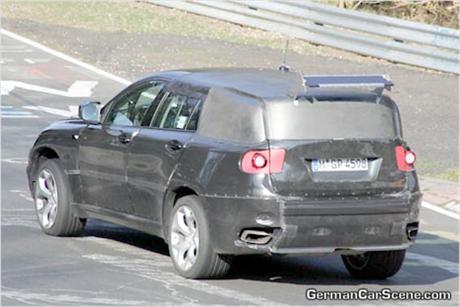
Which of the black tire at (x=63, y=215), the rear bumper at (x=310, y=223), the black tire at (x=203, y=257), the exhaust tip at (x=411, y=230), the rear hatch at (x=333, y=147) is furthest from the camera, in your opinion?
the black tire at (x=63, y=215)

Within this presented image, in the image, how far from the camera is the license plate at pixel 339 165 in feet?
31.9

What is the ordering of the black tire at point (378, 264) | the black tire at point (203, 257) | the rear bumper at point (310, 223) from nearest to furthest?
the rear bumper at point (310, 223) < the black tire at point (203, 257) < the black tire at point (378, 264)

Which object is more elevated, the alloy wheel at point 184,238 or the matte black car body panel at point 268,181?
the matte black car body panel at point 268,181

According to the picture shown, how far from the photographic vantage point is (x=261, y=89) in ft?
32.9

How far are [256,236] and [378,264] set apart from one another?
1.31 meters

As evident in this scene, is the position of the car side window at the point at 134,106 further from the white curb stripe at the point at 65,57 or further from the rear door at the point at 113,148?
the white curb stripe at the point at 65,57

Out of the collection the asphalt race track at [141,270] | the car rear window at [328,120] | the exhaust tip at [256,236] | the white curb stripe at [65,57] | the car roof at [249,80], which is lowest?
the white curb stripe at [65,57]

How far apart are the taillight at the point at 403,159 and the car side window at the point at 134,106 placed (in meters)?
2.17

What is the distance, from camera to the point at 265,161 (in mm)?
9594

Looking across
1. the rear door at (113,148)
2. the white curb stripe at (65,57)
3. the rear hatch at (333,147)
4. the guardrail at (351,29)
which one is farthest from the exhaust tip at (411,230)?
the guardrail at (351,29)

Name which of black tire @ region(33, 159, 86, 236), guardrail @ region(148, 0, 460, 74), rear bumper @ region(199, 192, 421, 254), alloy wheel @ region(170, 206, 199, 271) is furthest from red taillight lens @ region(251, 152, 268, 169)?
guardrail @ region(148, 0, 460, 74)

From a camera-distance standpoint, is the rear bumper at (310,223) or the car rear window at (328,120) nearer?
the rear bumper at (310,223)

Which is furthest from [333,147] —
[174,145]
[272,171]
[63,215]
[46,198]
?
[46,198]

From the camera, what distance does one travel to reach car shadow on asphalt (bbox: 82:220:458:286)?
1035 centimetres
